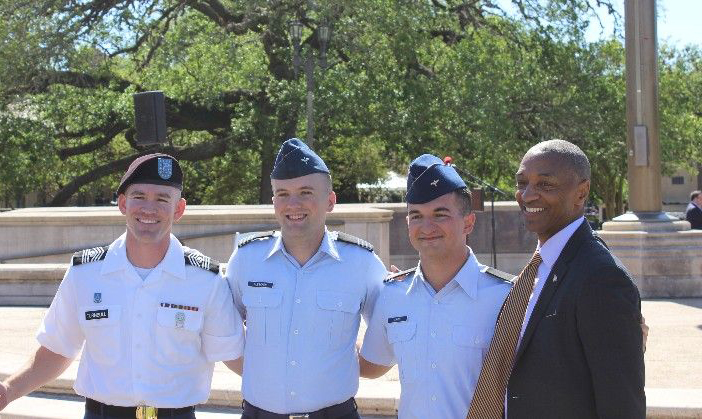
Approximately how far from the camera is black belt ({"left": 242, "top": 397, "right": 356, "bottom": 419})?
11.9ft

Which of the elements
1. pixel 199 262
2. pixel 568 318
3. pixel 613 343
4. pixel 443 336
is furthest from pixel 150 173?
pixel 613 343

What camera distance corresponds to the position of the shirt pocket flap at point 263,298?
373 cm

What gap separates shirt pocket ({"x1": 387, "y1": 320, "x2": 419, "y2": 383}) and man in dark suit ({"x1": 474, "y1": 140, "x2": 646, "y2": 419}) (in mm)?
412

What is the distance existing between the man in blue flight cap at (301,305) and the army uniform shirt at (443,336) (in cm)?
27

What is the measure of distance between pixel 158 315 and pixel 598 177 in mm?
34304

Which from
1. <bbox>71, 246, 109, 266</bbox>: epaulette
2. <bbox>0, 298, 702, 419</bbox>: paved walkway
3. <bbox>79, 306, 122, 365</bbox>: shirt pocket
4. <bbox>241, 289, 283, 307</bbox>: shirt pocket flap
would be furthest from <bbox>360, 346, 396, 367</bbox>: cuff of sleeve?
<bbox>0, 298, 702, 419</bbox>: paved walkway

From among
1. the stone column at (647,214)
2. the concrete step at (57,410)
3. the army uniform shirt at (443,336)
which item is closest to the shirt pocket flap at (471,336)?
the army uniform shirt at (443,336)

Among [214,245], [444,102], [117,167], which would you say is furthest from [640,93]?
[117,167]

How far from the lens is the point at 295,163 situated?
149 inches

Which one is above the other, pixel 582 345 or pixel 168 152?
pixel 168 152

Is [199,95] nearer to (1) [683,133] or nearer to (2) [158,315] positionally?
(1) [683,133]

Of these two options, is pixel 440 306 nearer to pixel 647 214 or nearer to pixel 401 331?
pixel 401 331

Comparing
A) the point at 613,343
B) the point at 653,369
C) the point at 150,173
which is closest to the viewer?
the point at 613,343

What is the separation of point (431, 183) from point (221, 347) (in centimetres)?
108
